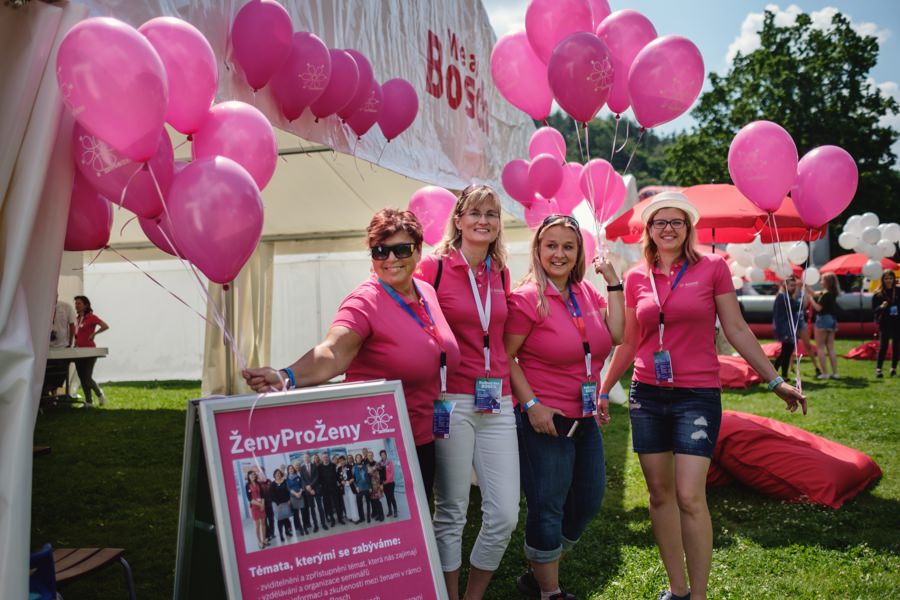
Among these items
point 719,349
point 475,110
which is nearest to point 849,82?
point 719,349

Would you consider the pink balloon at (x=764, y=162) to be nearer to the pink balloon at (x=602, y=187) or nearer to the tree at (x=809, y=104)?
the pink balloon at (x=602, y=187)

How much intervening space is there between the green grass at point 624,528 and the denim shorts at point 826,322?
370 cm

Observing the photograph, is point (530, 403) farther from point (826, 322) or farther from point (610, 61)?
point (826, 322)

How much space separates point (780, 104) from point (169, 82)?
32745mm

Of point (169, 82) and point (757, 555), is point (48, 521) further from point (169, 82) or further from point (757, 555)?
point (757, 555)

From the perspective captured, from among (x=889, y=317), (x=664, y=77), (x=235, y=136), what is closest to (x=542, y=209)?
(x=664, y=77)

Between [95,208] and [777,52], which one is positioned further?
[777,52]

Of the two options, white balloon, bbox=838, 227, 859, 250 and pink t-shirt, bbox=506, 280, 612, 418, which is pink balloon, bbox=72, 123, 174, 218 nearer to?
pink t-shirt, bbox=506, 280, 612, 418

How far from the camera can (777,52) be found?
31.8m

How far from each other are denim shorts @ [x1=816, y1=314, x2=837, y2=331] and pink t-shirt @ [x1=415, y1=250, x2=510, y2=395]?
10116mm

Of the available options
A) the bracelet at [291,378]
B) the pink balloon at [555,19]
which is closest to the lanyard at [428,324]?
the bracelet at [291,378]

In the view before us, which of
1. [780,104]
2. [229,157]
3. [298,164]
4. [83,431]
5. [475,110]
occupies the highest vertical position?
[780,104]

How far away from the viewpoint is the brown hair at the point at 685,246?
338cm

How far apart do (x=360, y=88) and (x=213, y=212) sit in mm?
2288
